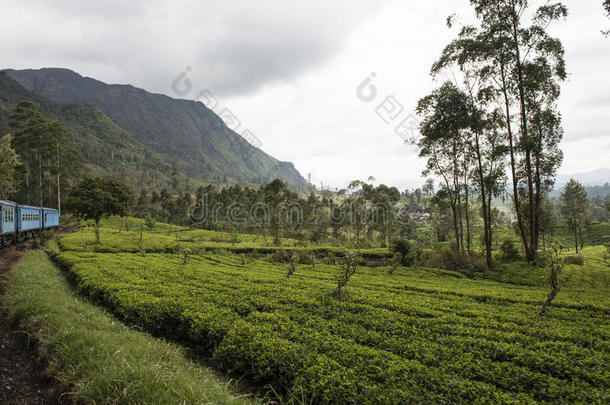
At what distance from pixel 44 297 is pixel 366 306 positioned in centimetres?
1030

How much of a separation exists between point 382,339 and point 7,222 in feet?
86.9

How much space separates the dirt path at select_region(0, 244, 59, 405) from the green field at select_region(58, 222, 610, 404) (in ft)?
7.88

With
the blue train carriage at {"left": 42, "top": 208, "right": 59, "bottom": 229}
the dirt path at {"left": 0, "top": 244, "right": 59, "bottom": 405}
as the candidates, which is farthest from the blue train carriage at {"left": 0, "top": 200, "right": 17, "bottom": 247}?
the dirt path at {"left": 0, "top": 244, "right": 59, "bottom": 405}

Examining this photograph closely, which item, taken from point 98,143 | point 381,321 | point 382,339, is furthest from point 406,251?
point 98,143

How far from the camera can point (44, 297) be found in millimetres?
8391

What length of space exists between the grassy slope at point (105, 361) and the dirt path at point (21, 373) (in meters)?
0.26

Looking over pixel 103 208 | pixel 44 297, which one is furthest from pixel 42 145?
pixel 44 297

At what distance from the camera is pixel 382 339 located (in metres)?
6.12

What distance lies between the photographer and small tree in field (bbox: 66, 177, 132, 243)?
133 ft

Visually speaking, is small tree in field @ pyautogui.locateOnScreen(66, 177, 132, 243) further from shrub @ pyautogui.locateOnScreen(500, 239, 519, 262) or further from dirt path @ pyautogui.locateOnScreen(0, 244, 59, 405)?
shrub @ pyautogui.locateOnScreen(500, 239, 519, 262)

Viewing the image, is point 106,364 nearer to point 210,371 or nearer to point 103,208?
point 210,371

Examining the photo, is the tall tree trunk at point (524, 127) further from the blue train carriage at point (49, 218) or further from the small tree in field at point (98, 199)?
the small tree in field at point (98, 199)

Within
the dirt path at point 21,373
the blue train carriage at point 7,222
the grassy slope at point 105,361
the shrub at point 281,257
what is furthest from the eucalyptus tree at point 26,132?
the dirt path at point 21,373

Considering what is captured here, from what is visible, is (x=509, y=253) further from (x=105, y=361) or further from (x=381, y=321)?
(x=105, y=361)
